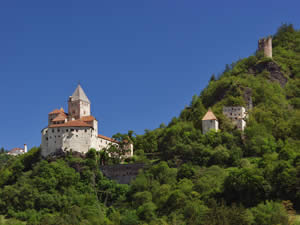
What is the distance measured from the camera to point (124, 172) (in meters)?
80.2

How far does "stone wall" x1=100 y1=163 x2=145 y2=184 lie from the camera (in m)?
79.8

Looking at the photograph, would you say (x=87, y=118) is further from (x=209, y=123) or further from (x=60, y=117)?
(x=209, y=123)

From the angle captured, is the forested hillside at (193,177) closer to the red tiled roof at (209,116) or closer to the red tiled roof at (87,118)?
the red tiled roof at (209,116)

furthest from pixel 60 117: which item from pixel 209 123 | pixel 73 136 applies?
pixel 209 123

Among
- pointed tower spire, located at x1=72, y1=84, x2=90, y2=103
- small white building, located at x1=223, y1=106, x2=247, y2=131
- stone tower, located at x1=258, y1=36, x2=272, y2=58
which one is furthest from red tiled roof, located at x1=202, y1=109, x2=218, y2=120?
stone tower, located at x1=258, y1=36, x2=272, y2=58

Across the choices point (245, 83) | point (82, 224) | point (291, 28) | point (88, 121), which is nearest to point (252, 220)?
point (82, 224)

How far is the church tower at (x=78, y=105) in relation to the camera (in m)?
90.8

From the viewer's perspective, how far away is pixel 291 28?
13075 cm

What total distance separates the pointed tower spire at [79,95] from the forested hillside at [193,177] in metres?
10.1

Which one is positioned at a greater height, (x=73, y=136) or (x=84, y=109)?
(x=84, y=109)

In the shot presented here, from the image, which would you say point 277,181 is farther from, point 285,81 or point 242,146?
point 285,81

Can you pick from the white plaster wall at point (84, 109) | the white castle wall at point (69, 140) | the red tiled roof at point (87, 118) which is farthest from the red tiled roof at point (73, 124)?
the white plaster wall at point (84, 109)

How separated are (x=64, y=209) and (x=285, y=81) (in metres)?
54.9

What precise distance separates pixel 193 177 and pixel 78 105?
2729cm
